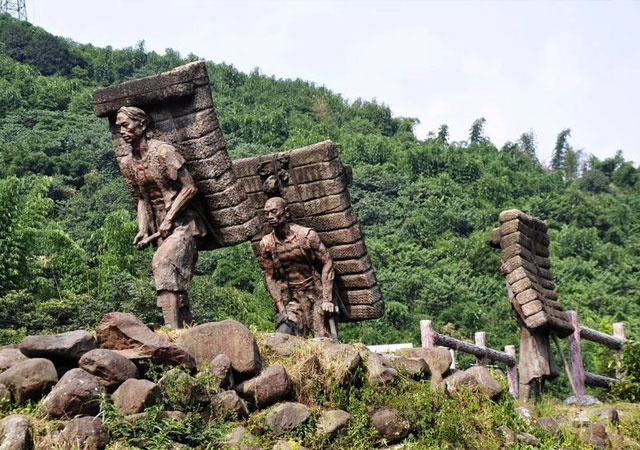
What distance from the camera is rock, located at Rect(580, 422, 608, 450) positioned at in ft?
25.4

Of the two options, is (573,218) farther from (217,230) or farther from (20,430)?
(20,430)

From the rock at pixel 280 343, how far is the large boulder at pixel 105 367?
1.47m

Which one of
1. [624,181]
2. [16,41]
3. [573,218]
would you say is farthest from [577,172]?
[16,41]

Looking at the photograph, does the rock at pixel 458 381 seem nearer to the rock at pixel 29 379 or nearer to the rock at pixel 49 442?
the rock at pixel 29 379

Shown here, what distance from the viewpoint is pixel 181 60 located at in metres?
79.6

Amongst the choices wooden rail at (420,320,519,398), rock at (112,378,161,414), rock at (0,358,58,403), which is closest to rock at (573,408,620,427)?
wooden rail at (420,320,519,398)

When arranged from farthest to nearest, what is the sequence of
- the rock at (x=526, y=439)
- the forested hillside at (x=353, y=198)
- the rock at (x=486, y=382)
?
the forested hillside at (x=353, y=198) → the rock at (x=486, y=382) → the rock at (x=526, y=439)

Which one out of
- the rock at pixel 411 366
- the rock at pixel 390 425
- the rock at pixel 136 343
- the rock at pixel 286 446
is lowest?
the rock at pixel 390 425

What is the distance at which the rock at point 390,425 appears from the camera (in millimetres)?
6797

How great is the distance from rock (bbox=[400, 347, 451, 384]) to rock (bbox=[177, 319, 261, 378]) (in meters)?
1.79

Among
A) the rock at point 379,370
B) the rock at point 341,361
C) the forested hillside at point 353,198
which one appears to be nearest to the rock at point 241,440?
the rock at point 341,361

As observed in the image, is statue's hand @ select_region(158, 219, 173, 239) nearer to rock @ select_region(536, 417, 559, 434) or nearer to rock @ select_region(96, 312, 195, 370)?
rock @ select_region(96, 312, 195, 370)

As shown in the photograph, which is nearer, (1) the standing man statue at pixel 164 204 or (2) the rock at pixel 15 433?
(2) the rock at pixel 15 433

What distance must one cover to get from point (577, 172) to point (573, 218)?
27.1 metres
